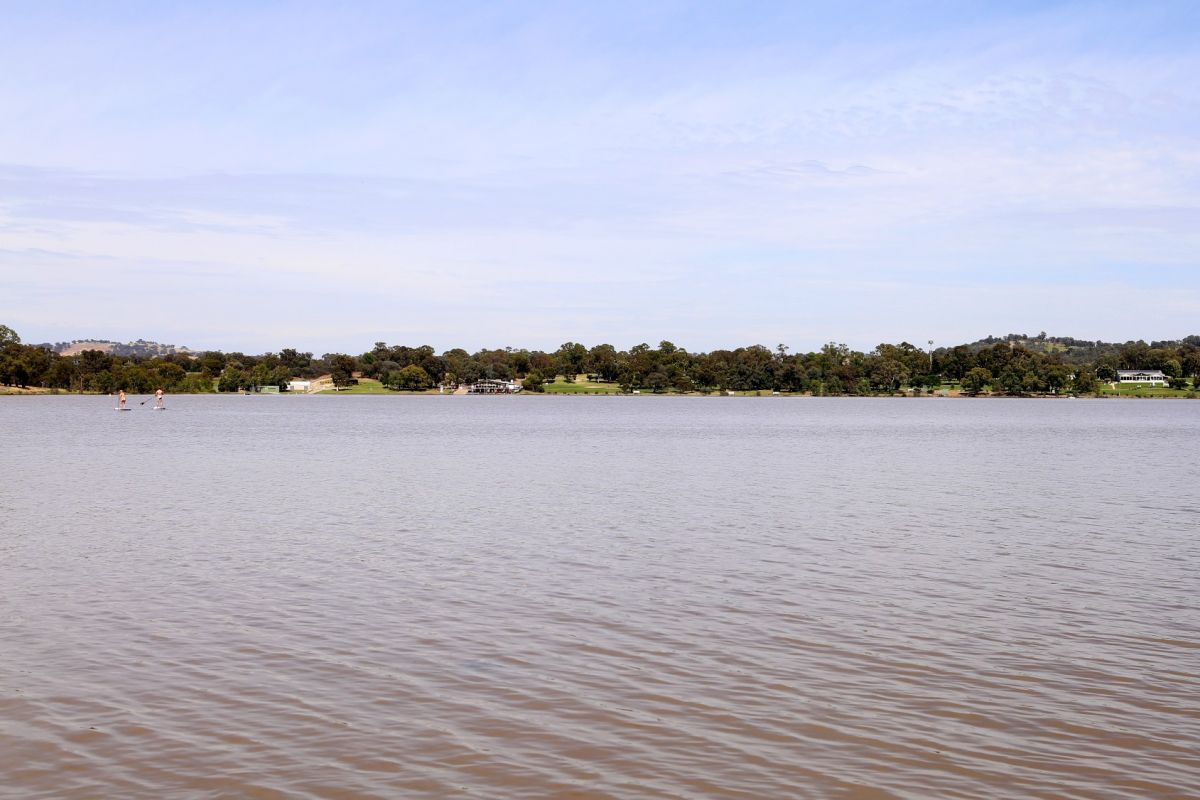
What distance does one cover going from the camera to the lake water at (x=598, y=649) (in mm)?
11039

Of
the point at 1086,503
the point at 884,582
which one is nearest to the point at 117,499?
the point at 884,582

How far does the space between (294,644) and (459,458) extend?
4546cm

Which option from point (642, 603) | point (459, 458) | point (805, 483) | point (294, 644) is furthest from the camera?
point (459, 458)

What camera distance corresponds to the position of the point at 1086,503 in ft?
123

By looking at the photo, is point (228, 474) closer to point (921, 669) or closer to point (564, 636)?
point (564, 636)

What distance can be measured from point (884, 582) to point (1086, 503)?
19547mm

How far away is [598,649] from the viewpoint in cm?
1581

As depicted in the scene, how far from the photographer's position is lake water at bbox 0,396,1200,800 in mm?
11039

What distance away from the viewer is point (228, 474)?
4959 cm

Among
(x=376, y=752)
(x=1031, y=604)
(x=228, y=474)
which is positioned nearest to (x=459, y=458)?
(x=228, y=474)

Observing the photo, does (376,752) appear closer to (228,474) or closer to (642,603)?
(642,603)

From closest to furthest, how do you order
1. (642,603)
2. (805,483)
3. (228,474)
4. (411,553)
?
(642,603)
(411,553)
(805,483)
(228,474)

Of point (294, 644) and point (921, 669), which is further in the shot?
point (294, 644)

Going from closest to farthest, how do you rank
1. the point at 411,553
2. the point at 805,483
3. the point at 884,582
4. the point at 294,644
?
the point at 294,644 → the point at 884,582 → the point at 411,553 → the point at 805,483
